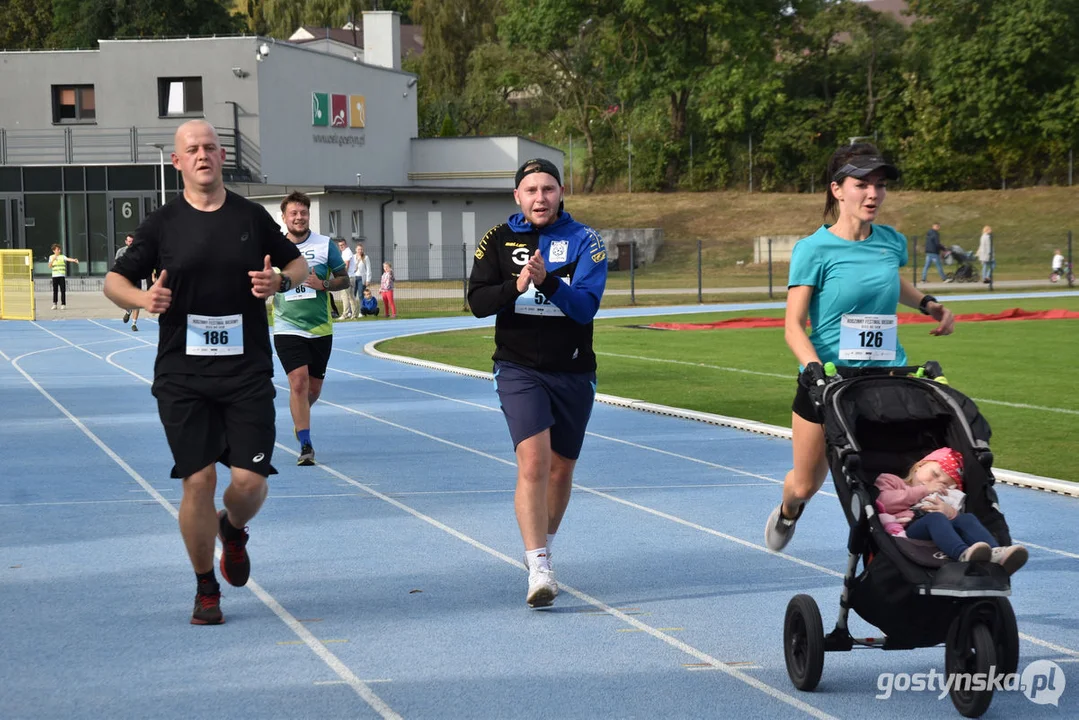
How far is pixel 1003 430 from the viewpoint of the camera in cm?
1348

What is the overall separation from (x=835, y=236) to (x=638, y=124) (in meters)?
72.3

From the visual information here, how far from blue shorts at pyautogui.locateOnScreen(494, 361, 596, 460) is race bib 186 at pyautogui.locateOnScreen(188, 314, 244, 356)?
1.37m

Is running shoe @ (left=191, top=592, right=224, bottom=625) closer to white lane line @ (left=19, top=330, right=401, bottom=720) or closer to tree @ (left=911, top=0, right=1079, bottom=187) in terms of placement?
white lane line @ (left=19, top=330, right=401, bottom=720)

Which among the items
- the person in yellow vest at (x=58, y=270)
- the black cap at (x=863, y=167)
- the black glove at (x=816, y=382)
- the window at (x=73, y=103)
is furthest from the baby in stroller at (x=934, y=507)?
the window at (x=73, y=103)

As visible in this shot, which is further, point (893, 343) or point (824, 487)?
point (824, 487)

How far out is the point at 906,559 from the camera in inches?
200

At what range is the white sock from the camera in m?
6.88

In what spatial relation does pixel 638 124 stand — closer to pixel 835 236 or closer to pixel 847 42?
pixel 847 42

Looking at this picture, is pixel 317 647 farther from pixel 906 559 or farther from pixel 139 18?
pixel 139 18

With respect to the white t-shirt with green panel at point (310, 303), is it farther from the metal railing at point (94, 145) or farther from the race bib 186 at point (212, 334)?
the metal railing at point (94, 145)

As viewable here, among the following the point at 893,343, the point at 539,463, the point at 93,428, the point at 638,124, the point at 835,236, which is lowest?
the point at 93,428

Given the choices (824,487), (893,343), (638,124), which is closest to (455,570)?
(893,343)

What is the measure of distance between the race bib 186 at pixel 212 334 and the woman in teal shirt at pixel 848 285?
2439 millimetres

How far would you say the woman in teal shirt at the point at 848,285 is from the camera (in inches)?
242
